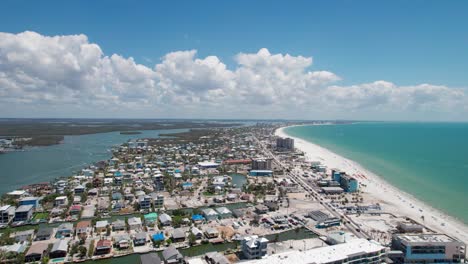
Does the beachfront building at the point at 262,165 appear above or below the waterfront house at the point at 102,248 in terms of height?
above

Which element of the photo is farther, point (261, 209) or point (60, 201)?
point (60, 201)

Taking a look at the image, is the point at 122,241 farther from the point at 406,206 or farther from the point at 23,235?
the point at 406,206

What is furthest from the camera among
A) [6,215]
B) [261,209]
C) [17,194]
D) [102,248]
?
[17,194]

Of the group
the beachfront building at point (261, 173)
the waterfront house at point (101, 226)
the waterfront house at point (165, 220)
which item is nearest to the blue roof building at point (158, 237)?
the waterfront house at point (165, 220)

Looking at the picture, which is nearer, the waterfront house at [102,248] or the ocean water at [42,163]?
the waterfront house at [102,248]

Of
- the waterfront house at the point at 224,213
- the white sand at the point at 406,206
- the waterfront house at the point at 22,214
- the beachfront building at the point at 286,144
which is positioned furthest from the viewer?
the beachfront building at the point at 286,144

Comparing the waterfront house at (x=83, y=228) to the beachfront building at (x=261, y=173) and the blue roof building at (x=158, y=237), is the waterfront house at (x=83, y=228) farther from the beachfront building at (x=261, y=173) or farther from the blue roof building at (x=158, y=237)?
the beachfront building at (x=261, y=173)

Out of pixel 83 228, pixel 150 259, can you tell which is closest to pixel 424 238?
pixel 150 259
